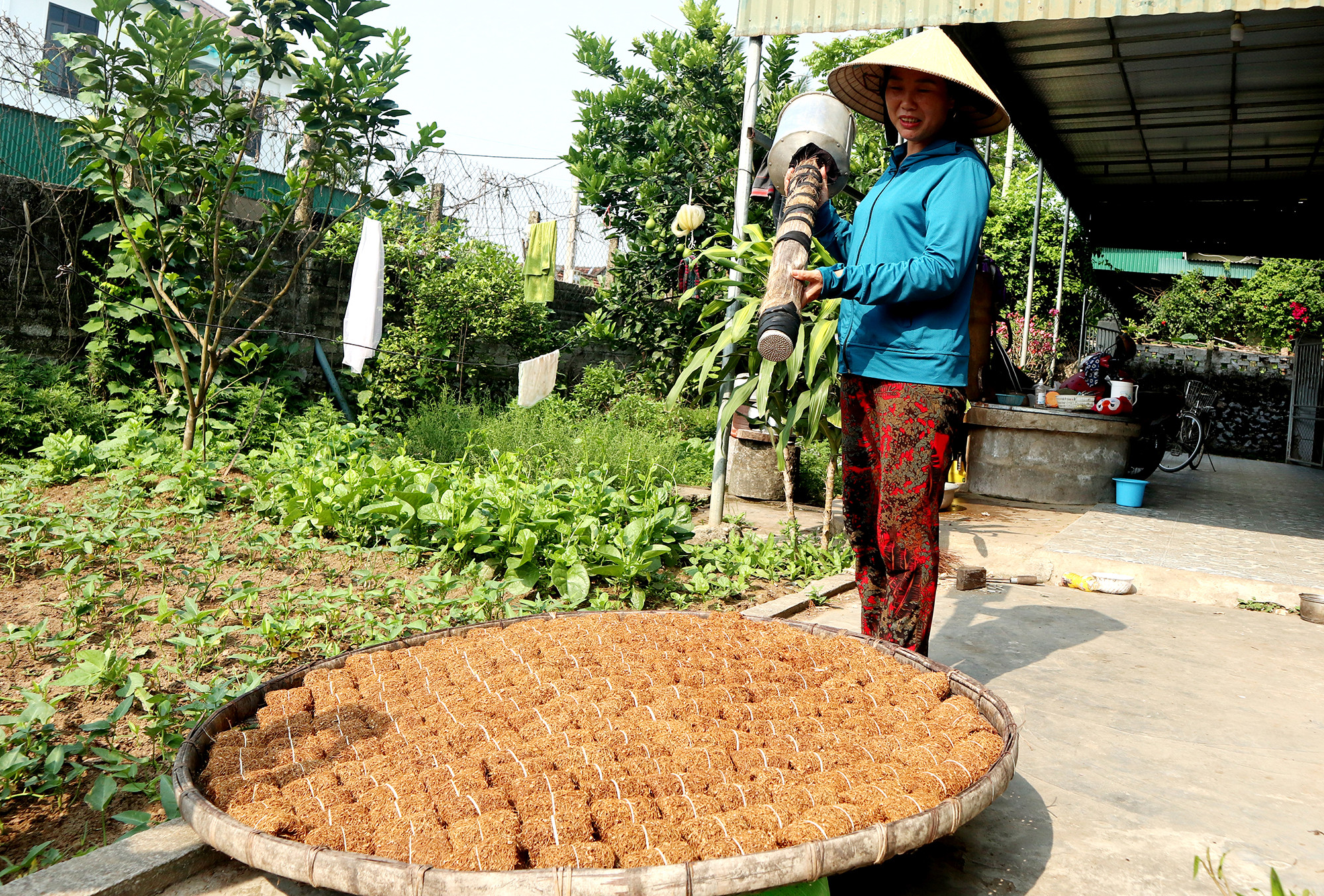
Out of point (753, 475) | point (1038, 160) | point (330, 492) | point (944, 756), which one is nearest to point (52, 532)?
point (330, 492)

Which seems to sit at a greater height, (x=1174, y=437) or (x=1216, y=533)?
(x=1174, y=437)

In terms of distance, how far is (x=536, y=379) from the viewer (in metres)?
7.32

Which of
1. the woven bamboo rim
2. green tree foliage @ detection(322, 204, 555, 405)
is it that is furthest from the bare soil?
green tree foliage @ detection(322, 204, 555, 405)

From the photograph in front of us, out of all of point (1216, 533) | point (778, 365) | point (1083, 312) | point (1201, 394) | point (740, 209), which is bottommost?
point (1216, 533)

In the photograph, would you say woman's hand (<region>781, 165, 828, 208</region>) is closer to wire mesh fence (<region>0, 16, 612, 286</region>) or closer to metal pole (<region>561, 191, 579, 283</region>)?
wire mesh fence (<region>0, 16, 612, 286</region>)

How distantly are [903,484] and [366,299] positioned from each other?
5.15 meters

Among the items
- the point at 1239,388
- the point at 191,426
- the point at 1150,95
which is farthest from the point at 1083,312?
the point at 191,426

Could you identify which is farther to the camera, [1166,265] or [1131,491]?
[1166,265]

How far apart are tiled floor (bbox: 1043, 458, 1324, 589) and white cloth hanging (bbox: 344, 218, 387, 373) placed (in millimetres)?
4666

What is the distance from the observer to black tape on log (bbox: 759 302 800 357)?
202cm

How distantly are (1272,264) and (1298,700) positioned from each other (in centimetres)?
1639

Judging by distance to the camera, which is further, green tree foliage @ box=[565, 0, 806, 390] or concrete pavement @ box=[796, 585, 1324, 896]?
green tree foliage @ box=[565, 0, 806, 390]

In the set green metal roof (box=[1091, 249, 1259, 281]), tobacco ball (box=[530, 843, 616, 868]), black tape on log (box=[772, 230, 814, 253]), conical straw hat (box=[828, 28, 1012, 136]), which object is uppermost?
green metal roof (box=[1091, 249, 1259, 281])

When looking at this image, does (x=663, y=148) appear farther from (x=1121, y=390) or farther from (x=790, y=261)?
(x=790, y=261)
